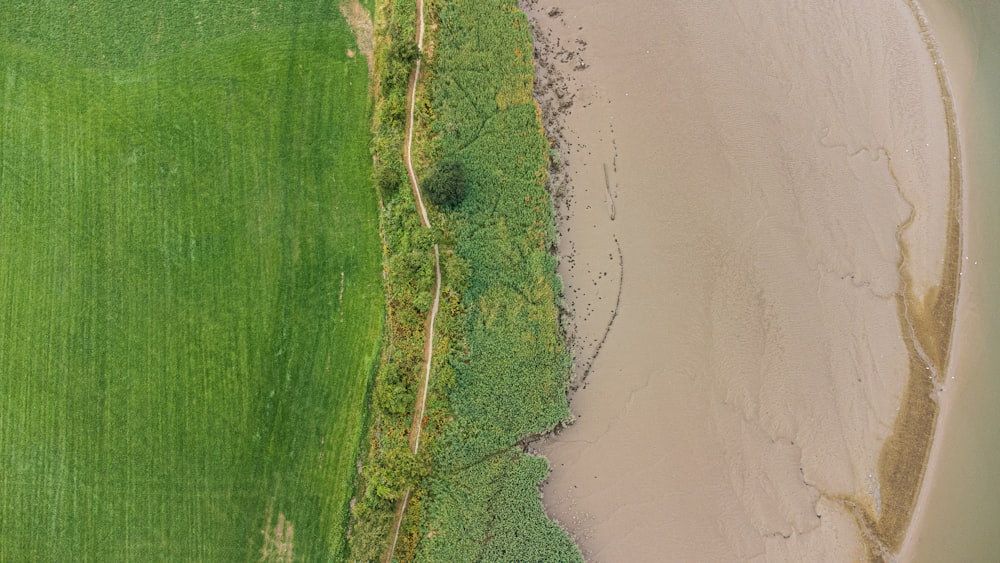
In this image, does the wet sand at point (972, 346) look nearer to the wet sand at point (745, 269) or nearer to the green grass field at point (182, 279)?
the wet sand at point (745, 269)

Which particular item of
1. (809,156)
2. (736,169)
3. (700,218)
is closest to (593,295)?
(700,218)

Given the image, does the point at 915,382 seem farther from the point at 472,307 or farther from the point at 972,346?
the point at 472,307

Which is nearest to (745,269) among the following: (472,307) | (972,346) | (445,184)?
(972,346)

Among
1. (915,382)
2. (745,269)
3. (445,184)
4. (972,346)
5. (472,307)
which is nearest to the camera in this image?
(445,184)

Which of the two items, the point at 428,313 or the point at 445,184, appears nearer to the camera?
the point at 445,184

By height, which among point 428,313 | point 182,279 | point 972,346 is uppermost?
point 972,346

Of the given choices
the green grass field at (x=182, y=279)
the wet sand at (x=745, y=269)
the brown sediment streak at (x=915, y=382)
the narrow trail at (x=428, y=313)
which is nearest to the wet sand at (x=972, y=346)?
the brown sediment streak at (x=915, y=382)

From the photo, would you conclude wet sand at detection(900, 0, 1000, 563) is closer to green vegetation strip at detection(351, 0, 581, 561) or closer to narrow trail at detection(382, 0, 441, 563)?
green vegetation strip at detection(351, 0, 581, 561)

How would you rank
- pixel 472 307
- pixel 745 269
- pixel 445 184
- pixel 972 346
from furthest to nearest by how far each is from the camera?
pixel 745 269 < pixel 972 346 < pixel 472 307 < pixel 445 184
